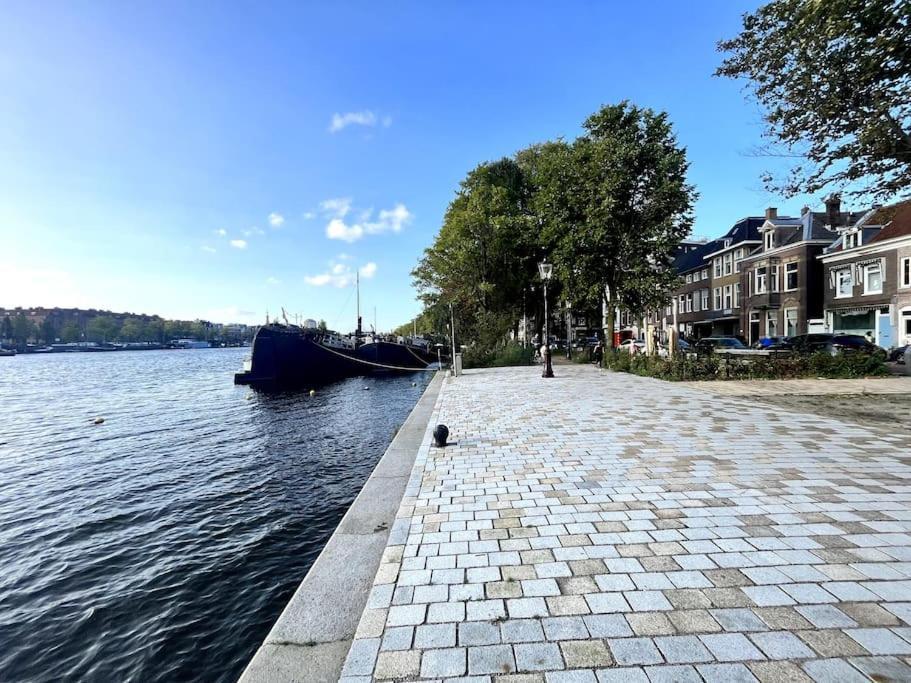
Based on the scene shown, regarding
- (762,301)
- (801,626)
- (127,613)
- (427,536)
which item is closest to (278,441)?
(127,613)

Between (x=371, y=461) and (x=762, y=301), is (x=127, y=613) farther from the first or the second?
(x=762, y=301)

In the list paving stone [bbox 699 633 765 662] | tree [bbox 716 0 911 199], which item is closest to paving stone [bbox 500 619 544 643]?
paving stone [bbox 699 633 765 662]

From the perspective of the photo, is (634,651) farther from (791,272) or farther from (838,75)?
(791,272)

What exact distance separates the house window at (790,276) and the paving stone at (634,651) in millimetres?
37647

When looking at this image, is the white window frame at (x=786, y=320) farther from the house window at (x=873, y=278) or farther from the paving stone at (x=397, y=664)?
the paving stone at (x=397, y=664)

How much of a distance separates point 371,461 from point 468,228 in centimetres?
2140

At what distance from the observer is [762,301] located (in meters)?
33.4

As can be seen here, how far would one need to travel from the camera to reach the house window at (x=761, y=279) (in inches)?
1326

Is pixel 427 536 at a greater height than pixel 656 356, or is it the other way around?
pixel 656 356

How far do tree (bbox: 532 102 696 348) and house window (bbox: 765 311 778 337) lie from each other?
19313 millimetres

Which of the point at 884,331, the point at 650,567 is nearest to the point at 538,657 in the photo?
the point at 650,567

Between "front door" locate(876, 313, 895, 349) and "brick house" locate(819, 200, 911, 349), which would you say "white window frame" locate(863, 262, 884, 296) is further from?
"front door" locate(876, 313, 895, 349)

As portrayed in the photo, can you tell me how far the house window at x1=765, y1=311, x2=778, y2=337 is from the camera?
110ft

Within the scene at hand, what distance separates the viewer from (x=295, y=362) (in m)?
32.4
